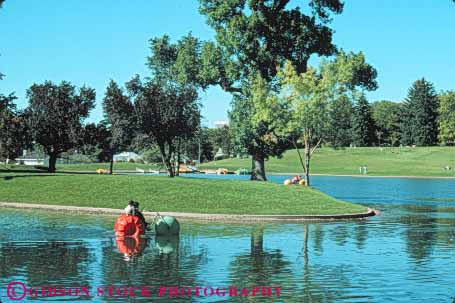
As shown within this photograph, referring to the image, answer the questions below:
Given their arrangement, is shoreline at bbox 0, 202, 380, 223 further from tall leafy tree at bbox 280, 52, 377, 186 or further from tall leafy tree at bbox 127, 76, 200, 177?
tall leafy tree at bbox 127, 76, 200, 177

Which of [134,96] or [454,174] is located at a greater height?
[134,96]

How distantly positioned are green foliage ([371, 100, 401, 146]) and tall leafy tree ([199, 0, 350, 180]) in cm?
10739

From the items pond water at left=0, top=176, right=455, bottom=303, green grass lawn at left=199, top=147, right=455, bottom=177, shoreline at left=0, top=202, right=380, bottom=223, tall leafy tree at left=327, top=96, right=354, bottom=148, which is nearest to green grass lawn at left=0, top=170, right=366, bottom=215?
shoreline at left=0, top=202, right=380, bottom=223

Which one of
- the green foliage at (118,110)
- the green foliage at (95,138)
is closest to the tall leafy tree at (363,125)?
the green foliage at (95,138)

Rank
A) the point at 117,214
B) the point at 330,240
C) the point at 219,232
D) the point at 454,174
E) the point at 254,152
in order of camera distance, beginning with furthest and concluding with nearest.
→ the point at 454,174 < the point at 254,152 < the point at 117,214 < the point at 219,232 < the point at 330,240

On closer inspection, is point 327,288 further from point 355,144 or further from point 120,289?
point 355,144

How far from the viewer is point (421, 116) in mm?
138750

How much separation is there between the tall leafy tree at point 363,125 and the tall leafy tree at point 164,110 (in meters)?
88.5

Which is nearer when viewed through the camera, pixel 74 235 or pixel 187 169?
pixel 74 235

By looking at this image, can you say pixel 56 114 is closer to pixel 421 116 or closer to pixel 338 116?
pixel 338 116

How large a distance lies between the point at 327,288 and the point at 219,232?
1027cm

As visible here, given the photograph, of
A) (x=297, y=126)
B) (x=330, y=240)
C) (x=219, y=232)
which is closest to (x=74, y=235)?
(x=219, y=232)

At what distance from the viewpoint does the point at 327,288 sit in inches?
495

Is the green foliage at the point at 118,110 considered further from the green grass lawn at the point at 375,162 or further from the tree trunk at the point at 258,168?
the green grass lawn at the point at 375,162
